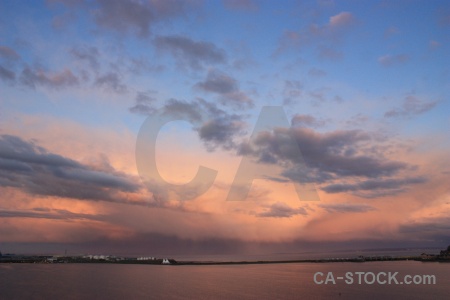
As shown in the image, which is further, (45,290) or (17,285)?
(17,285)

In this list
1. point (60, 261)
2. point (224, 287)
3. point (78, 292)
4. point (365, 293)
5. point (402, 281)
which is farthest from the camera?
point (60, 261)

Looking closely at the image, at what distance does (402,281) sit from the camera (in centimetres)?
6175

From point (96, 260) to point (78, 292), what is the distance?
3460 inches

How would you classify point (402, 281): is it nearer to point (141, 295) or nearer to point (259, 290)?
point (259, 290)

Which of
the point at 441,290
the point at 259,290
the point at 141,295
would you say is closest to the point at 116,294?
the point at 141,295

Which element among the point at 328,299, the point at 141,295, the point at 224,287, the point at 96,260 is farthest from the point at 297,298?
the point at 96,260

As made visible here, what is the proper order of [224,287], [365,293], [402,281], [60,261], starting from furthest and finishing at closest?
1. [60,261]
2. [402,281]
3. [224,287]
4. [365,293]

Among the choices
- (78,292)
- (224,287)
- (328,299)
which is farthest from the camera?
(224,287)

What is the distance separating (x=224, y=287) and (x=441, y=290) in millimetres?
31911

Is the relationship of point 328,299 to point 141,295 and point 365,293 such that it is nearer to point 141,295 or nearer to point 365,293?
point 365,293

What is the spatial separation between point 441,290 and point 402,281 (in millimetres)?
11454

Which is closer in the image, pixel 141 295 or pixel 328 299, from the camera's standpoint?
pixel 328 299

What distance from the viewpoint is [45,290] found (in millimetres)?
53969

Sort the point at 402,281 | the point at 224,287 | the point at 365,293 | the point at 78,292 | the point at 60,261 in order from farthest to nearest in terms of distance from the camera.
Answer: the point at 60,261 < the point at 402,281 < the point at 224,287 < the point at 78,292 < the point at 365,293
